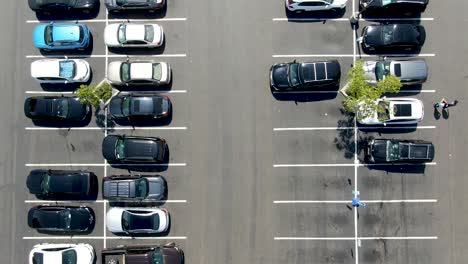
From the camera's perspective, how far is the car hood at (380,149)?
92.7 feet

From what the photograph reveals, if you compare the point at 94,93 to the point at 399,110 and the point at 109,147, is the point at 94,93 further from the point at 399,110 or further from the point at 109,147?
the point at 399,110

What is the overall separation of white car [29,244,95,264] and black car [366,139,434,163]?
19.5 metres

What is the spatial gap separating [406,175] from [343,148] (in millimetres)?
4442

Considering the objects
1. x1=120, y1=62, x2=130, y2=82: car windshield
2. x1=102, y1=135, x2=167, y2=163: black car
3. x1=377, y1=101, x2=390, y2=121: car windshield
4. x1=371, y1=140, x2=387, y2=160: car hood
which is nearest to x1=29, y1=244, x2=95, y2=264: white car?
x1=102, y1=135, x2=167, y2=163: black car

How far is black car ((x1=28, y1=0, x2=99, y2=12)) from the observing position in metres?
29.1

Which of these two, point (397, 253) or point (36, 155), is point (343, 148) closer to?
point (397, 253)

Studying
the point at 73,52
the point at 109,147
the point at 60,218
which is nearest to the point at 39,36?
the point at 73,52

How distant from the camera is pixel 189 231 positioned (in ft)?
96.2

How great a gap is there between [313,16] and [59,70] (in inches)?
670

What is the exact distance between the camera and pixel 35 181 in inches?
1126

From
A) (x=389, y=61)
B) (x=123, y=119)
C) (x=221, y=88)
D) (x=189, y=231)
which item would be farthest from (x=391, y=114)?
(x=123, y=119)

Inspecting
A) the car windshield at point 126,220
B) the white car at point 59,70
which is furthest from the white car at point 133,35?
the car windshield at point 126,220

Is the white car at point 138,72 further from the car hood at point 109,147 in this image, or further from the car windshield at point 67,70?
the car hood at point 109,147

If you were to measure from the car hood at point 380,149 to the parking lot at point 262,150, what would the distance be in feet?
3.58
